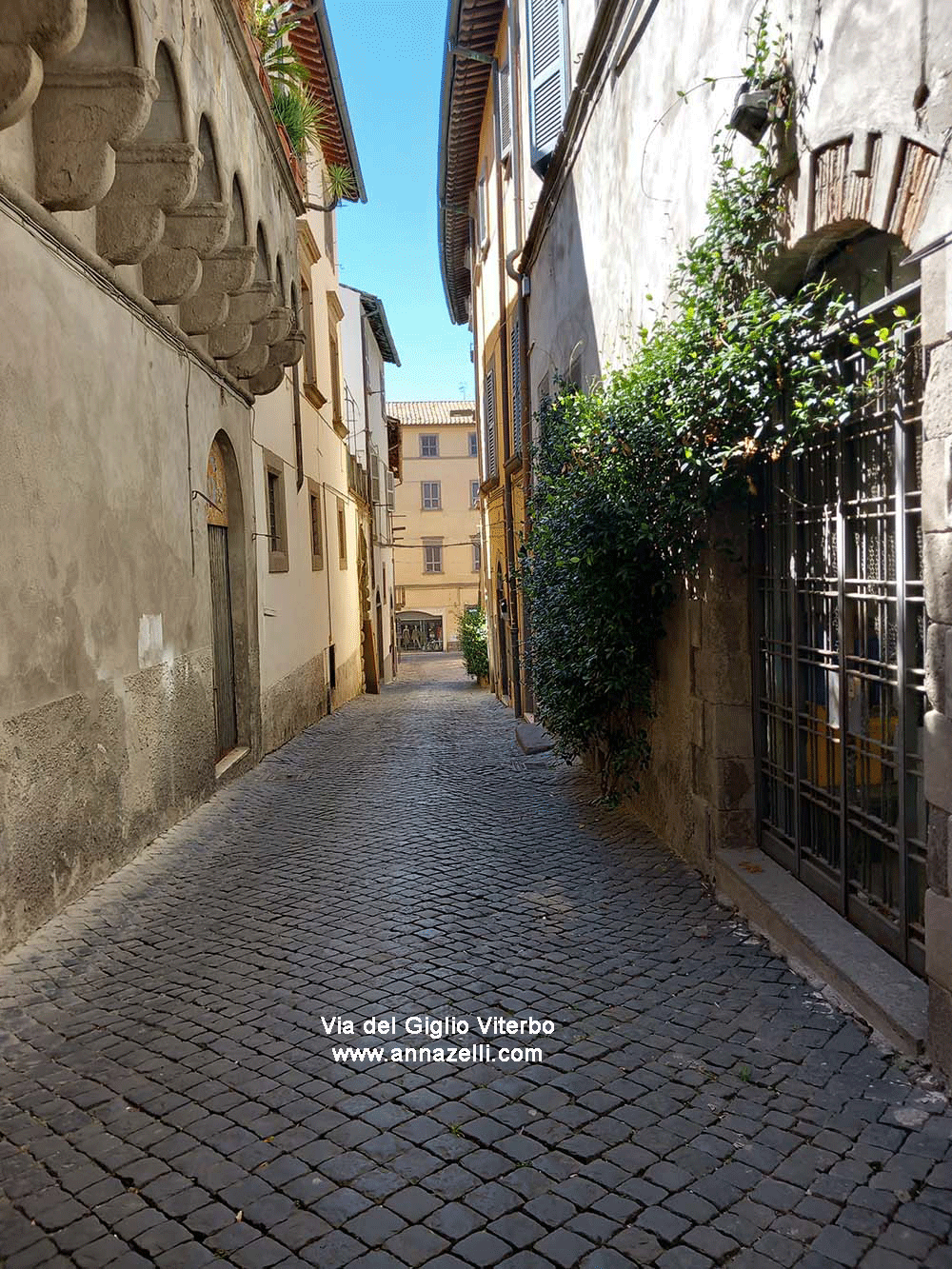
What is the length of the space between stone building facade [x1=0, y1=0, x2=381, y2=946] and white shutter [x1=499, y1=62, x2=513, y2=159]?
4988 millimetres

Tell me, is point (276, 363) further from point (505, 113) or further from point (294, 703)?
point (505, 113)

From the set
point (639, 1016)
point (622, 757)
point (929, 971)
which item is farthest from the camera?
point (622, 757)

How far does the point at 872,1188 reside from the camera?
270 cm

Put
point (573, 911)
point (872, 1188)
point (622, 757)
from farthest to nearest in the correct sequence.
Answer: point (622, 757)
point (573, 911)
point (872, 1188)

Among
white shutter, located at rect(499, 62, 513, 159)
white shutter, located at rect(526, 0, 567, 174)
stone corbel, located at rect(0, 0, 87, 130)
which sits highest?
white shutter, located at rect(499, 62, 513, 159)

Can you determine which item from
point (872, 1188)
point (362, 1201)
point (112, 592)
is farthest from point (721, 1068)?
point (112, 592)

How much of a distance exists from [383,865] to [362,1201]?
11.4ft

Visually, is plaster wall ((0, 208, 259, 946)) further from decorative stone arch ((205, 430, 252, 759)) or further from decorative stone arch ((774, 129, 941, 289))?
decorative stone arch ((774, 129, 941, 289))

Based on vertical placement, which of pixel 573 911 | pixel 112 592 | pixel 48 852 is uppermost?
pixel 112 592

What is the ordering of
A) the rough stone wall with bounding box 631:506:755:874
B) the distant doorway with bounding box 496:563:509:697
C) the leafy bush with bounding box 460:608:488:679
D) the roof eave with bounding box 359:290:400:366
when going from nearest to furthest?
1. the rough stone wall with bounding box 631:506:755:874
2. the distant doorway with bounding box 496:563:509:697
3. the leafy bush with bounding box 460:608:488:679
4. the roof eave with bounding box 359:290:400:366

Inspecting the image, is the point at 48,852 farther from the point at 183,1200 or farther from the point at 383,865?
the point at 183,1200

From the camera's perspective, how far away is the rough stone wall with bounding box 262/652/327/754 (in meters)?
11.4

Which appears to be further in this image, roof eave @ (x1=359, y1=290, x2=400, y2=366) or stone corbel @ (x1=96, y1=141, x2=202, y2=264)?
roof eave @ (x1=359, y1=290, x2=400, y2=366)

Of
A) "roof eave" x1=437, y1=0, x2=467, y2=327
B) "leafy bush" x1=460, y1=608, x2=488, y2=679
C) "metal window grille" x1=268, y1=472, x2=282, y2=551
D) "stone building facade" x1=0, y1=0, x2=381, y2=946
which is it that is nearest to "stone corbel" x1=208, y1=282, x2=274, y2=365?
"stone building facade" x1=0, y1=0, x2=381, y2=946
